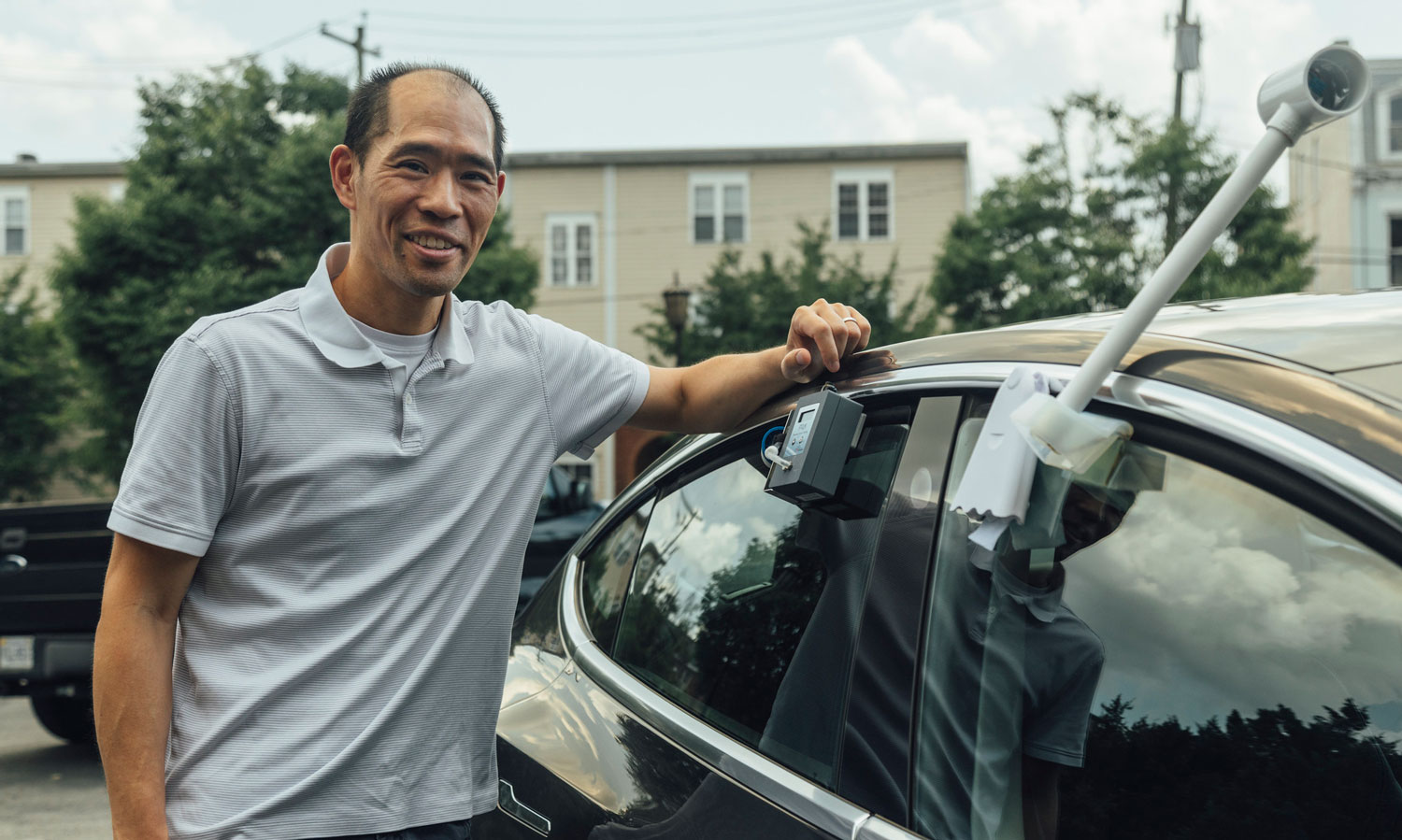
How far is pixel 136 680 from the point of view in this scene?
1.72m

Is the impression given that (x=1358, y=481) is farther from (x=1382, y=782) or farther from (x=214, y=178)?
(x=214, y=178)

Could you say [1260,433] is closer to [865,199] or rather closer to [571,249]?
[865,199]

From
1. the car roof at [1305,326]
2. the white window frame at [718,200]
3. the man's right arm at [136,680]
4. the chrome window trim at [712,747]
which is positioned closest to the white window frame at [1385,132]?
the white window frame at [718,200]

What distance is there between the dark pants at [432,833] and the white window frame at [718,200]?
25325mm

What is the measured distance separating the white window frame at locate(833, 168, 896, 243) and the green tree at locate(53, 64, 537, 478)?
321 inches

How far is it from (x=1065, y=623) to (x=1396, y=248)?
92.6 ft

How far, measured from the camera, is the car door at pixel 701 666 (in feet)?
5.32

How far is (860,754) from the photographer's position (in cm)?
152

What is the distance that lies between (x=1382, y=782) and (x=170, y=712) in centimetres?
156

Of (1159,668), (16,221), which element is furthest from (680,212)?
(1159,668)

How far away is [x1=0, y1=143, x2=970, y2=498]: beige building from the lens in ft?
Answer: 87.5

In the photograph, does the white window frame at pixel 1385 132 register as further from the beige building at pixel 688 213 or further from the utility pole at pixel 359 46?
the utility pole at pixel 359 46

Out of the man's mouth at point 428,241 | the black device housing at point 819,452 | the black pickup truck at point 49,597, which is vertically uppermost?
the man's mouth at point 428,241

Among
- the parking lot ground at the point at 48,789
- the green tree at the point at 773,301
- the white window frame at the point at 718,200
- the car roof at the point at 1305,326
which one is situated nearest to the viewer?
the car roof at the point at 1305,326
